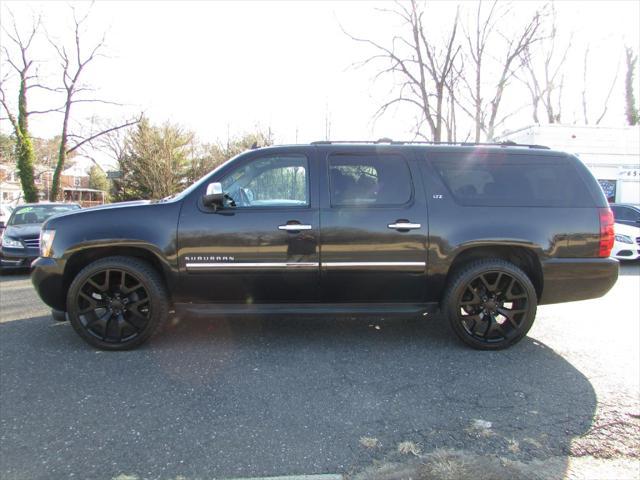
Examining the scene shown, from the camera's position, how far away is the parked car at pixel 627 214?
1057cm

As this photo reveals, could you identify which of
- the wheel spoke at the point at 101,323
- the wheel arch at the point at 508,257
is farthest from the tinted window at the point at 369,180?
the wheel spoke at the point at 101,323

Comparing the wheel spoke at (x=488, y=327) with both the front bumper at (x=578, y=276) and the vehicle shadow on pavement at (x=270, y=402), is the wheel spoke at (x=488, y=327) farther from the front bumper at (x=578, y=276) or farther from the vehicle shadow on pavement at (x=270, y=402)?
the front bumper at (x=578, y=276)

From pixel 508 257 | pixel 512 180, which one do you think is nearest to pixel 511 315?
pixel 508 257

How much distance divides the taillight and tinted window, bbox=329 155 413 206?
1.82m

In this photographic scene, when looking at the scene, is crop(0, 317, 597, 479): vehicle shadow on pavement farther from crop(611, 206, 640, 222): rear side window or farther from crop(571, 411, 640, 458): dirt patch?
crop(611, 206, 640, 222): rear side window

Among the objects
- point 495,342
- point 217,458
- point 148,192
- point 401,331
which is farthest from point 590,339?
point 148,192

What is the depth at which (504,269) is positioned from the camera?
13.2ft

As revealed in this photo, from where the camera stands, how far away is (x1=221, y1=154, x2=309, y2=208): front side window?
4098 mm

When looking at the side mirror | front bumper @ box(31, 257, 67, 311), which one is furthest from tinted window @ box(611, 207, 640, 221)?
front bumper @ box(31, 257, 67, 311)

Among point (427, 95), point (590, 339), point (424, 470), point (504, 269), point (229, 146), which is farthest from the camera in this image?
point (229, 146)

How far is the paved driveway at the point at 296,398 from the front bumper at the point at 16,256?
4.40 m

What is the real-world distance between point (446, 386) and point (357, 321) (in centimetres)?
171

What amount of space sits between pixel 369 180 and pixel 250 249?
51.0 inches

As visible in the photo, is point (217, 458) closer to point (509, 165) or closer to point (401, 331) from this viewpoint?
point (401, 331)
